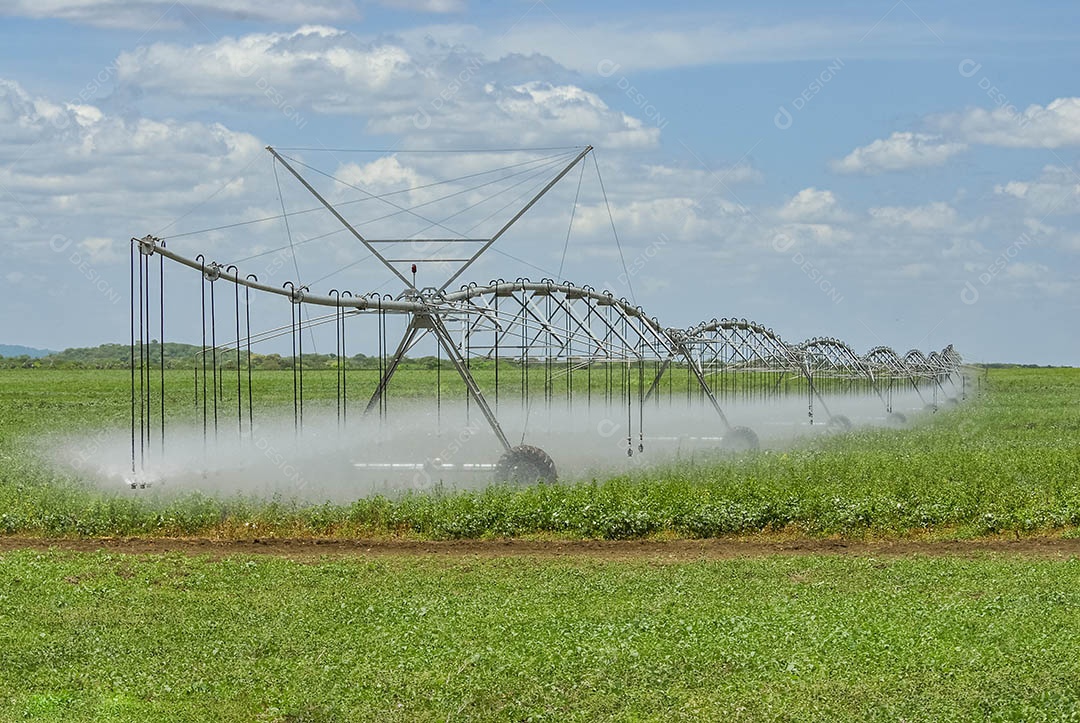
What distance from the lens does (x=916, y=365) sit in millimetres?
73062

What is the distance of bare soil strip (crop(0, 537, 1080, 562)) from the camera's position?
18766 mm

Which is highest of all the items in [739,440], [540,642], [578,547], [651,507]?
[739,440]

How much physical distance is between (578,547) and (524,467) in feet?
17.9

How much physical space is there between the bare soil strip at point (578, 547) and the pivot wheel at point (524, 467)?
15.9 feet

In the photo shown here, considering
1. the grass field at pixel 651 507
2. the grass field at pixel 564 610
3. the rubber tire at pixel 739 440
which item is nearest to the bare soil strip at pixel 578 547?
the grass field at pixel 564 610

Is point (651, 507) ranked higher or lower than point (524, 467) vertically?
lower

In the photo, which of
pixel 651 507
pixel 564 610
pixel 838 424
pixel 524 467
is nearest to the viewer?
pixel 564 610

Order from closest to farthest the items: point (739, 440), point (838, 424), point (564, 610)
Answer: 1. point (564, 610)
2. point (739, 440)
3. point (838, 424)

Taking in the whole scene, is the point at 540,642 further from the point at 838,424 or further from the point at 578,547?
the point at 838,424

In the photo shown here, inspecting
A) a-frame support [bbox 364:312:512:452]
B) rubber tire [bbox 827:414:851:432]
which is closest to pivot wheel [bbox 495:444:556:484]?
a-frame support [bbox 364:312:512:452]

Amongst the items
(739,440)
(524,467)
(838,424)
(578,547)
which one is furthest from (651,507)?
(838,424)

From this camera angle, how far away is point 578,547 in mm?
19344

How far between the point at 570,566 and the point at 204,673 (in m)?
6.43

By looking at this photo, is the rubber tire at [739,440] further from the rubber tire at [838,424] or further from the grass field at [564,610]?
the grass field at [564,610]
